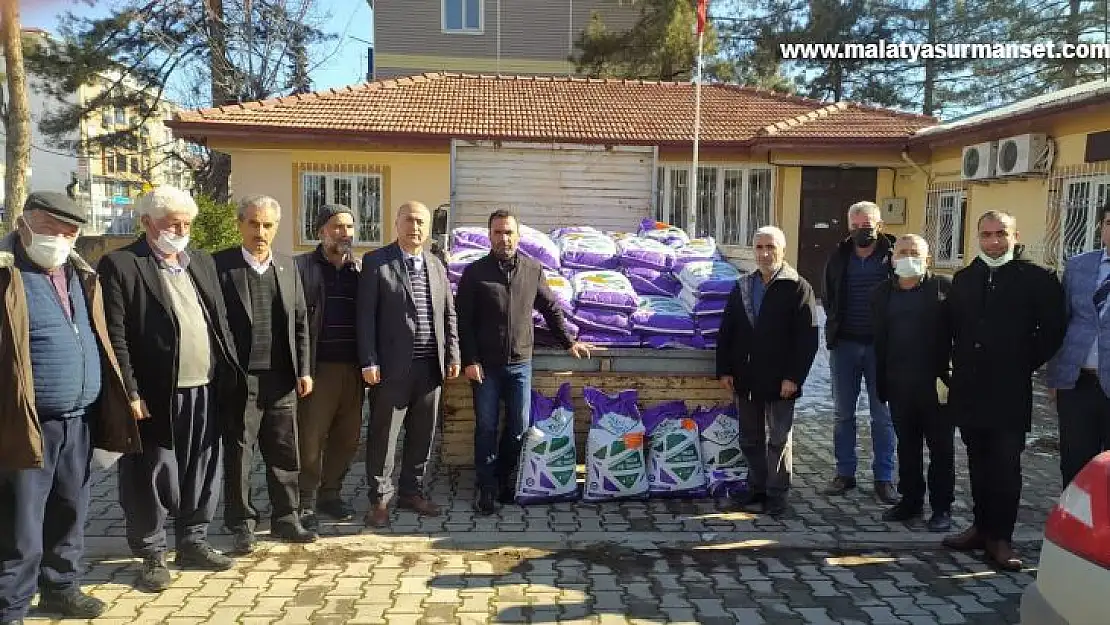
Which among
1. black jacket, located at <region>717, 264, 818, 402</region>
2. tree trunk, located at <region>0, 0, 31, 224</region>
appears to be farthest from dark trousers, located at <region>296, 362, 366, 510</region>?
tree trunk, located at <region>0, 0, 31, 224</region>

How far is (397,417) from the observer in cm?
473

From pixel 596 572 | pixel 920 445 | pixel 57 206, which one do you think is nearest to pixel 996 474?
pixel 920 445

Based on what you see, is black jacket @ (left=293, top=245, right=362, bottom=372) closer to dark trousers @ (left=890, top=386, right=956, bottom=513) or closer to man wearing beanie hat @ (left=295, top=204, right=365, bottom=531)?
man wearing beanie hat @ (left=295, top=204, right=365, bottom=531)

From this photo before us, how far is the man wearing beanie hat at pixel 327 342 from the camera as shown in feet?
15.0

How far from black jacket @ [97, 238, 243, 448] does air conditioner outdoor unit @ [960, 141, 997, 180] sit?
435 inches

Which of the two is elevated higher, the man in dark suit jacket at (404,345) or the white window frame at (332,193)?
the white window frame at (332,193)

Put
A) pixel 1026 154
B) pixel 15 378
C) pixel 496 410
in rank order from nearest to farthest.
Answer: pixel 15 378, pixel 496 410, pixel 1026 154

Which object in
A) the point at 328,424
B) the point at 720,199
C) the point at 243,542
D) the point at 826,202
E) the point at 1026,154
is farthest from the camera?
the point at 720,199

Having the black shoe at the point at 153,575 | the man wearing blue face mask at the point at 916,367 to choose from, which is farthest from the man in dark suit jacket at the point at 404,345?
the man wearing blue face mask at the point at 916,367

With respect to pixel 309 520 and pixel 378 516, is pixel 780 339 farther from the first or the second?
pixel 309 520

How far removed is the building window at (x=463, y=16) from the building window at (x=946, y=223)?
15039mm

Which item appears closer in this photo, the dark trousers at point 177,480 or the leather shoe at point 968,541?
Result: the dark trousers at point 177,480

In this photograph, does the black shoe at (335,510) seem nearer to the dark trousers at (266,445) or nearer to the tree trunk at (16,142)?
the dark trousers at (266,445)

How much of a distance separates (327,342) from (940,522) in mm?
3899
